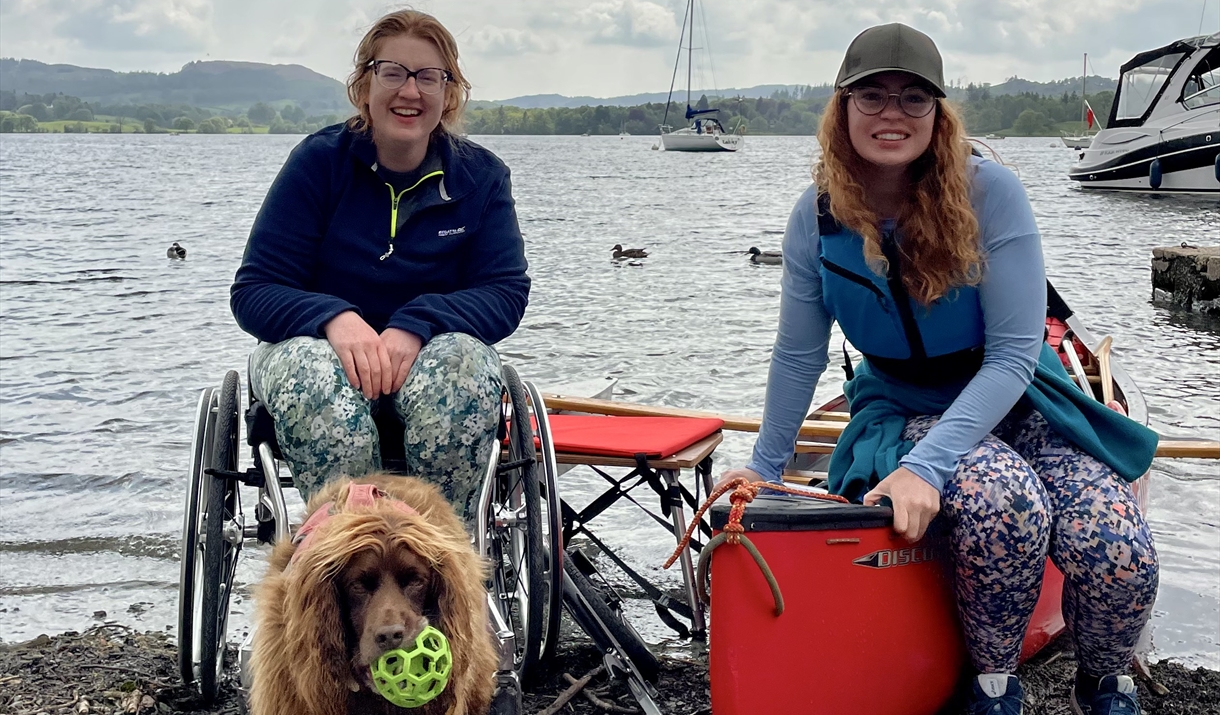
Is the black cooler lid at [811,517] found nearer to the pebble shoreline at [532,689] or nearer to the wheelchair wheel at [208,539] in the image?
the pebble shoreline at [532,689]

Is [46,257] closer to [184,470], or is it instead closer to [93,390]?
[93,390]

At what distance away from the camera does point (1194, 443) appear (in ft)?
15.7

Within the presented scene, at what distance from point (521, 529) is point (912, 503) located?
118cm

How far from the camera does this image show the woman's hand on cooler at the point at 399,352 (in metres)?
2.78

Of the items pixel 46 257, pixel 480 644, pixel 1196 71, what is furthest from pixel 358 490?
pixel 1196 71

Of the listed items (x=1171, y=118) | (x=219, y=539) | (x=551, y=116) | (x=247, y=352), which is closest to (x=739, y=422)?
(x=219, y=539)

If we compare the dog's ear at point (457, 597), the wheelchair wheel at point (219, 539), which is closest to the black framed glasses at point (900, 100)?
the dog's ear at point (457, 597)

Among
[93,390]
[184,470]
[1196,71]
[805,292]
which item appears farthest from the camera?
[1196,71]

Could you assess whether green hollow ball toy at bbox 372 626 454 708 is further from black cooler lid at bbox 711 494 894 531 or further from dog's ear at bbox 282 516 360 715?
black cooler lid at bbox 711 494 894 531

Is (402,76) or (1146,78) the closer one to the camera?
(402,76)

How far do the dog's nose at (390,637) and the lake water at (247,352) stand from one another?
2021 millimetres

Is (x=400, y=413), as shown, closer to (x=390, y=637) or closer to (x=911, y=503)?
(x=390, y=637)

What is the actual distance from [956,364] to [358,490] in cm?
148

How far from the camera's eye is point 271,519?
9.53 feet
